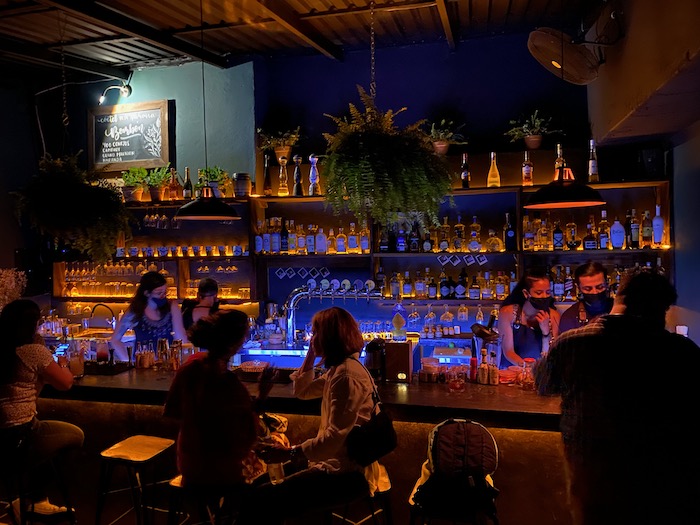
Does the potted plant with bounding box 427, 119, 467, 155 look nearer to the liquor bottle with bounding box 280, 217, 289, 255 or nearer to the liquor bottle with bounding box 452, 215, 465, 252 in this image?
the liquor bottle with bounding box 452, 215, 465, 252

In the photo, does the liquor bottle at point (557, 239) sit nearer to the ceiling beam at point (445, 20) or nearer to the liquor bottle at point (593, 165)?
the liquor bottle at point (593, 165)

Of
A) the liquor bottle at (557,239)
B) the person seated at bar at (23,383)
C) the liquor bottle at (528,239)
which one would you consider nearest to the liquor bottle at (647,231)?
the liquor bottle at (557,239)

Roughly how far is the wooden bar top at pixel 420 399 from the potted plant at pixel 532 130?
8.95ft

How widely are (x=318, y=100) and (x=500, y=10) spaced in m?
2.00

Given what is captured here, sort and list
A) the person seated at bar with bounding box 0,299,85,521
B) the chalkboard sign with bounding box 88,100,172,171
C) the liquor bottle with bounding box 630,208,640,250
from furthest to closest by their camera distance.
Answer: the chalkboard sign with bounding box 88,100,172,171, the liquor bottle with bounding box 630,208,640,250, the person seated at bar with bounding box 0,299,85,521

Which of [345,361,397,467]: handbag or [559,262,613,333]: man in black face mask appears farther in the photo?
[559,262,613,333]: man in black face mask

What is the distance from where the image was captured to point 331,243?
5.95m

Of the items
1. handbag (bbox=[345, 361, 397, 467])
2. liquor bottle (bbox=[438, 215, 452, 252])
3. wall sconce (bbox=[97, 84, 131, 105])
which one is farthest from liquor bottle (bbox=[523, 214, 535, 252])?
wall sconce (bbox=[97, 84, 131, 105])

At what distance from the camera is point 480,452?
8.45 ft

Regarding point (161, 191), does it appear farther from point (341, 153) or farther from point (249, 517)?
point (249, 517)

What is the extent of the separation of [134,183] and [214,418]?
4318mm

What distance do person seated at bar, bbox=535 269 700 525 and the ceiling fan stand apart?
2339 mm

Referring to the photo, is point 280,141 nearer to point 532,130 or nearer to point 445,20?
point 445,20

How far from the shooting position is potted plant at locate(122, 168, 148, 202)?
6195 mm
